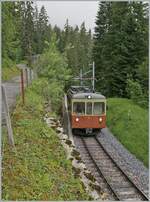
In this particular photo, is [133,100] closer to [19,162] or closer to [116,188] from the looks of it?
[116,188]

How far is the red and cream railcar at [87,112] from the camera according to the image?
1881 centimetres

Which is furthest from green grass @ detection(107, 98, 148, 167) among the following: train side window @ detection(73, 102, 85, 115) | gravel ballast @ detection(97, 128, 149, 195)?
train side window @ detection(73, 102, 85, 115)

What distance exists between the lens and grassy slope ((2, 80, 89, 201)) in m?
7.07

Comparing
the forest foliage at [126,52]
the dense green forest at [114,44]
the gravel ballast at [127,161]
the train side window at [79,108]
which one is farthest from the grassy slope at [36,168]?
the forest foliage at [126,52]

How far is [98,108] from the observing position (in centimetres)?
1906

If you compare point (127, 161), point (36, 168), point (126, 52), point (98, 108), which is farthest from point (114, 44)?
point (36, 168)

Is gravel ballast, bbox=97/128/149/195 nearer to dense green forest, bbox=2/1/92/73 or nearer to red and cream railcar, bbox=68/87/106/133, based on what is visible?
red and cream railcar, bbox=68/87/106/133

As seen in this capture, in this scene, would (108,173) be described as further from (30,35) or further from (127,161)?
(30,35)

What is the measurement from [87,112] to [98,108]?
61 cm

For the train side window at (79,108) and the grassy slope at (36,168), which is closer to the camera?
the grassy slope at (36,168)

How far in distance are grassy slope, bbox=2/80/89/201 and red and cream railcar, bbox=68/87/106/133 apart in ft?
21.9

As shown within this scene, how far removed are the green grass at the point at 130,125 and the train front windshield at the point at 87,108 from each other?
1895 millimetres

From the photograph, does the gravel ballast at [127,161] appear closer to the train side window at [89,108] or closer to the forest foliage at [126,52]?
the train side window at [89,108]

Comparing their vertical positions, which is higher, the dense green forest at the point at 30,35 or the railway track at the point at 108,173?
the dense green forest at the point at 30,35
